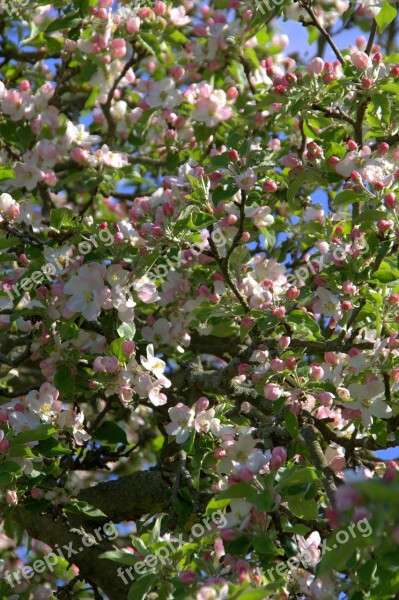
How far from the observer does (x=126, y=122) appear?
3.92 m

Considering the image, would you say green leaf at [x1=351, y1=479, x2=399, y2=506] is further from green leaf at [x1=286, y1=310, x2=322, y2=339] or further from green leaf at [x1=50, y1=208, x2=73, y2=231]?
green leaf at [x1=50, y1=208, x2=73, y2=231]

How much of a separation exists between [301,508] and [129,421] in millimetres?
1842

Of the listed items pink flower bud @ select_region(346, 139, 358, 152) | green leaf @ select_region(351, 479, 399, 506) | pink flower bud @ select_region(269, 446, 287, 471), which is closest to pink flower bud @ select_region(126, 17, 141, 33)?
pink flower bud @ select_region(346, 139, 358, 152)

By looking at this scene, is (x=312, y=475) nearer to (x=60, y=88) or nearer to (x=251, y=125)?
(x=251, y=125)

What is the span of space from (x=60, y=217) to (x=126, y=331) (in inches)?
14.3

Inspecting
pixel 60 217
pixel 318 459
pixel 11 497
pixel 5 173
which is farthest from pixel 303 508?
pixel 5 173

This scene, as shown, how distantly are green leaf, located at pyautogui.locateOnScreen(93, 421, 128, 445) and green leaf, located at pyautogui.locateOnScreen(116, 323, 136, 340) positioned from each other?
578 millimetres

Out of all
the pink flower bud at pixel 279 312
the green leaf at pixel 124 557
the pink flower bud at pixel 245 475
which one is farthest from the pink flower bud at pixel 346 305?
the green leaf at pixel 124 557

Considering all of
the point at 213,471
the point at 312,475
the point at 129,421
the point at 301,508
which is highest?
the point at 312,475

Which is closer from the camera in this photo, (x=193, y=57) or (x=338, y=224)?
(x=338, y=224)

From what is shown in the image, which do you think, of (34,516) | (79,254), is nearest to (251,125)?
(79,254)

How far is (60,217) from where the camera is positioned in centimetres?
279

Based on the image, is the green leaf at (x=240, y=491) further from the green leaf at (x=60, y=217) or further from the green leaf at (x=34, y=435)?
the green leaf at (x=60, y=217)

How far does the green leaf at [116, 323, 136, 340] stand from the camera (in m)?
2.75
